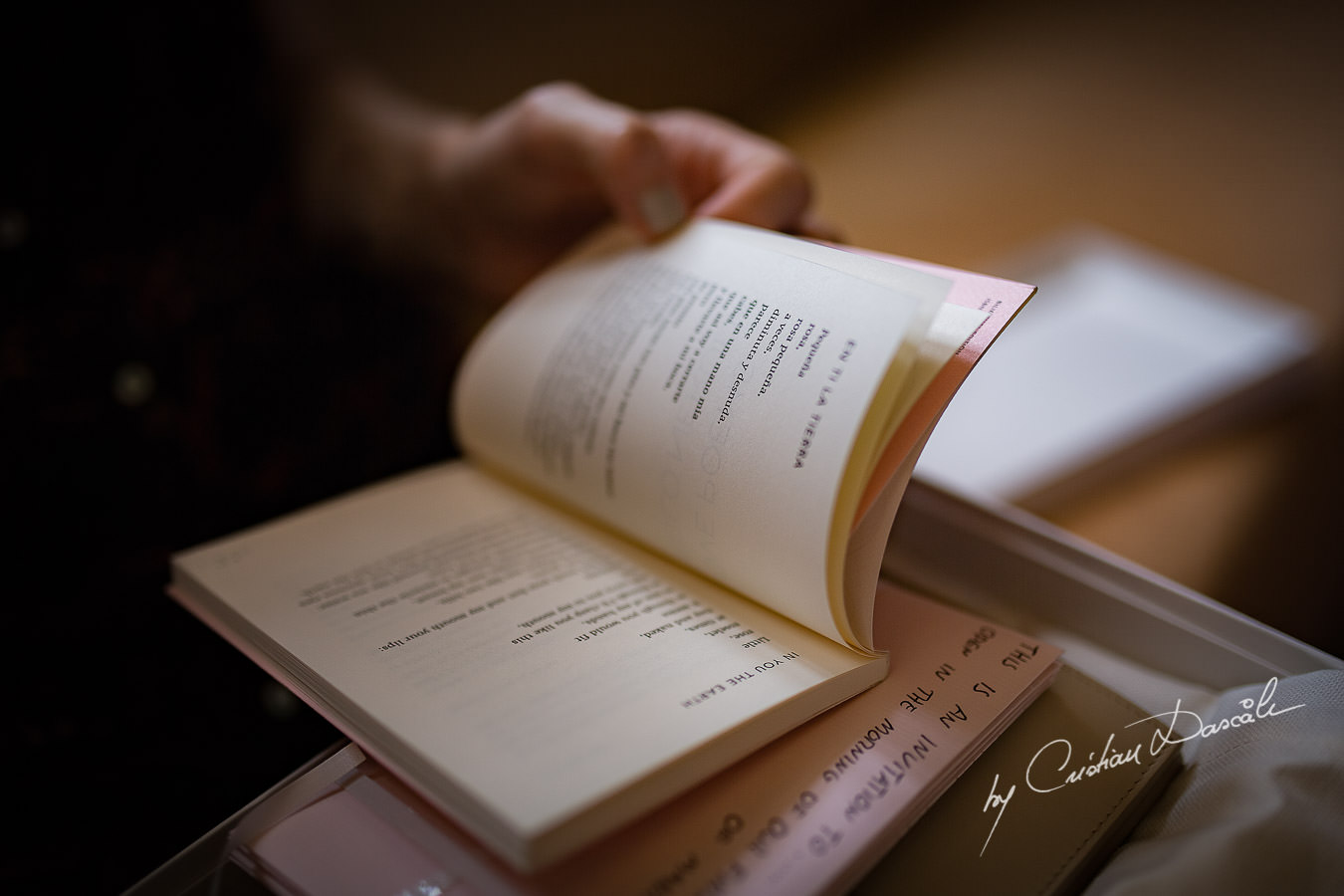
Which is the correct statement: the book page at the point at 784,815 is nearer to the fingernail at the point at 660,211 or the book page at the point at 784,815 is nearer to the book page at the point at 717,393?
the book page at the point at 717,393

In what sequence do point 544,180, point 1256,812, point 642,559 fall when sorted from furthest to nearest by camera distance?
point 544,180
point 642,559
point 1256,812

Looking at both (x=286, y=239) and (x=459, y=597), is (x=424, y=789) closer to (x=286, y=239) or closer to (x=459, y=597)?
(x=459, y=597)

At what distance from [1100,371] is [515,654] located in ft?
2.67

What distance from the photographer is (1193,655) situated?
386 millimetres

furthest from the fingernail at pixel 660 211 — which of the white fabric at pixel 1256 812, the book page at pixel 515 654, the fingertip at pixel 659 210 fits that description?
the white fabric at pixel 1256 812

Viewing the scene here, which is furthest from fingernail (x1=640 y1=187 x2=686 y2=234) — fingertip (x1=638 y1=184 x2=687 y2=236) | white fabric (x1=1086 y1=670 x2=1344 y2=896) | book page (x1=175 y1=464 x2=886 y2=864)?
white fabric (x1=1086 y1=670 x2=1344 y2=896)

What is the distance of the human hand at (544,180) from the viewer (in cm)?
50

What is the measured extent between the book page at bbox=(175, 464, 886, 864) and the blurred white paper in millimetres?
416

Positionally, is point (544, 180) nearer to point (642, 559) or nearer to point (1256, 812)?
point (642, 559)

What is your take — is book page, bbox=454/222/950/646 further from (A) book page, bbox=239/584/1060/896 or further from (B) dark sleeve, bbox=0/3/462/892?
(B) dark sleeve, bbox=0/3/462/892

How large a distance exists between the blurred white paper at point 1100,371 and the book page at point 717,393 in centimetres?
39

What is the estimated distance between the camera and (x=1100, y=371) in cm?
93

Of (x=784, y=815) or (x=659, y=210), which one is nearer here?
(x=784, y=815)

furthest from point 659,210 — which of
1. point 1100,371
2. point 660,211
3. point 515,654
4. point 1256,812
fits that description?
point 1100,371
